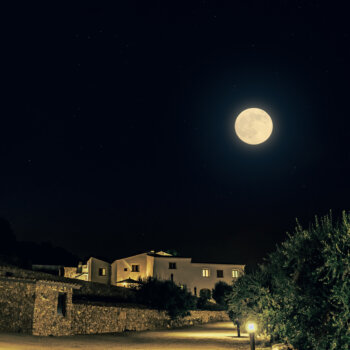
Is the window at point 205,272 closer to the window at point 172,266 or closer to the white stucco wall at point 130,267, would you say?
the window at point 172,266

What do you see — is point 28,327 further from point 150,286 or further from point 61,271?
point 61,271

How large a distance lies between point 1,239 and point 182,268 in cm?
3474

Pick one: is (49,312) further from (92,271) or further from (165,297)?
(92,271)

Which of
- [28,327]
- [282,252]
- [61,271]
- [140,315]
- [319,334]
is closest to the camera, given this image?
Answer: [319,334]

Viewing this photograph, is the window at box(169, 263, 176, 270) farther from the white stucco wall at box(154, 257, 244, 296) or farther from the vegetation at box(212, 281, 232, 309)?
the vegetation at box(212, 281, 232, 309)

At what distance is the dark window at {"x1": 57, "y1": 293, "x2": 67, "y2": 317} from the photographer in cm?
3023

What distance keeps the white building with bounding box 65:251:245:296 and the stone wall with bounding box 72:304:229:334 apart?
1194 inches

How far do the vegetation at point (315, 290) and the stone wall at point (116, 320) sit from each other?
17469 mm

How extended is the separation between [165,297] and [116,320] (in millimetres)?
10662

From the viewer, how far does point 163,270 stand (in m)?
82.1

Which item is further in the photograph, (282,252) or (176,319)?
(176,319)

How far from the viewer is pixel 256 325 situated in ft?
65.6

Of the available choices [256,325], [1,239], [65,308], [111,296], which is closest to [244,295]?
[256,325]

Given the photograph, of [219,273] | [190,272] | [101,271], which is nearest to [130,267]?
[101,271]
